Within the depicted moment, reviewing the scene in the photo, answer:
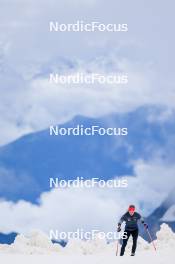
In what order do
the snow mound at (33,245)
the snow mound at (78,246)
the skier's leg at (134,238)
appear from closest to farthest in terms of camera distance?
the skier's leg at (134,238) → the snow mound at (78,246) → the snow mound at (33,245)

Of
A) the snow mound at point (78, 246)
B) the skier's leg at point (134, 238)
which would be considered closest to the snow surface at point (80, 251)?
the snow mound at point (78, 246)

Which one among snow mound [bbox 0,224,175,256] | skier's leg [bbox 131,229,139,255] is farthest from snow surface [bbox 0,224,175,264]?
skier's leg [bbox 131,229,139,255]

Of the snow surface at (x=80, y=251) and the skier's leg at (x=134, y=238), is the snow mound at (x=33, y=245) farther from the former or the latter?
the skier's leg at (x=134, y=238)

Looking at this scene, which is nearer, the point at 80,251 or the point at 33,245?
the point at 80,251

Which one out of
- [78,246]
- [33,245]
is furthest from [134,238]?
[33,245]

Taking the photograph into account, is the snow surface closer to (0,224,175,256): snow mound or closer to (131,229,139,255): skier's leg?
(0,224,175,256): snow mound

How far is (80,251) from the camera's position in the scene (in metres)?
15.1

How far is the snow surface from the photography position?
1415 centimetres

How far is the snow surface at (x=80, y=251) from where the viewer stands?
46.4 feet

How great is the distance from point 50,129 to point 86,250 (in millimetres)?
2677

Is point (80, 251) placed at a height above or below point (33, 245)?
below

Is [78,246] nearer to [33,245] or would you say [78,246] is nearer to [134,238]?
[33,245]

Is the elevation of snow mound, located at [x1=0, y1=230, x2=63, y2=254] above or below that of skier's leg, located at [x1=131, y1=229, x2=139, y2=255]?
above

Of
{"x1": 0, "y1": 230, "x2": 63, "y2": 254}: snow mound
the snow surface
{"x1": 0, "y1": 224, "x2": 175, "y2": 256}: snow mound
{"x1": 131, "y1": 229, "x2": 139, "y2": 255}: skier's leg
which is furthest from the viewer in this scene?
{"x1": 0, "y1": 230, "x2": 63, "y2": 254}: snow mound
